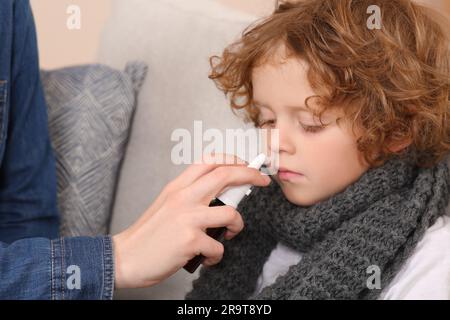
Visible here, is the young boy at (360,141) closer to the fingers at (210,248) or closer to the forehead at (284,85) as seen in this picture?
the forehead at (284,85)

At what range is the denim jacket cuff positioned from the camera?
2.76 ft

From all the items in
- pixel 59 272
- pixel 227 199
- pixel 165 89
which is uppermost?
pixel 165 89

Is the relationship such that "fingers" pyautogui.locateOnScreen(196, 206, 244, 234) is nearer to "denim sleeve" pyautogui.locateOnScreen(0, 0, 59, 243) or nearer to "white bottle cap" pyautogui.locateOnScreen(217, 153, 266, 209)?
"white bottle cap" pyautogui.locateOnScreen(217, 153, 266, 209)

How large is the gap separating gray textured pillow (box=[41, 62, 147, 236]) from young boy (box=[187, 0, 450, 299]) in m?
0.36

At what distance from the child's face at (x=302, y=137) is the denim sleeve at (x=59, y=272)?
0.28 m

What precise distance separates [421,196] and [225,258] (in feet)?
1.16

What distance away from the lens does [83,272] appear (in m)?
0.84

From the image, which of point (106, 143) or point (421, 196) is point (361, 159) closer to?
point (421, 196)

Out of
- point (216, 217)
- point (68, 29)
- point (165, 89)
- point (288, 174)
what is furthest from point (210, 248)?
point (68, 29)

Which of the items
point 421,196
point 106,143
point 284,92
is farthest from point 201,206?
point 106,143

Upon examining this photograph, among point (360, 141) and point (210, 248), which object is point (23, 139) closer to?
point (210, 248)

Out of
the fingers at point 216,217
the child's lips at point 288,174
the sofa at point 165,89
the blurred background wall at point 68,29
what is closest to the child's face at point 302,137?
the child's lips at point 288,174

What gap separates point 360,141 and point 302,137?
0.27 ft
